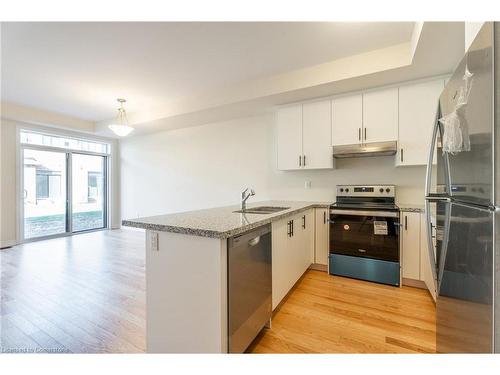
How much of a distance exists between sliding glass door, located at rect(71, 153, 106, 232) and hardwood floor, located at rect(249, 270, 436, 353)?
221 inches

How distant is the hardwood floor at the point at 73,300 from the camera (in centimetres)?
173

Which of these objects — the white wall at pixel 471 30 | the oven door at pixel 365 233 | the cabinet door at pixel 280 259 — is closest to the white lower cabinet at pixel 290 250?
the cabinet door at pixel 280 259

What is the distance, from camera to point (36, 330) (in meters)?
1.85

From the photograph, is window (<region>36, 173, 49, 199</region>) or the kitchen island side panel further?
window (<region>36, 173, 49, 199</region>)

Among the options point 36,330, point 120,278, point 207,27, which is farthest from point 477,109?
point 120,278

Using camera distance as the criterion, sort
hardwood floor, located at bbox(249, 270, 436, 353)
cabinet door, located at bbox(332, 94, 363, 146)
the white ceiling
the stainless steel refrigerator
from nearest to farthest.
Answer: the stainless steel refrigerator → hardwood floor, located at bbox(249, 270, 436, 353) → the white ceiling → cabinet door, located at bbox(332, 94, 363, 146)

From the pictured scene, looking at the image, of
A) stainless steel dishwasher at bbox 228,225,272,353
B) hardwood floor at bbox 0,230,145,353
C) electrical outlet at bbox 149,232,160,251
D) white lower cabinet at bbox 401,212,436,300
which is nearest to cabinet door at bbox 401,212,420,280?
white lower cabinet at bbox 401,212,436,300

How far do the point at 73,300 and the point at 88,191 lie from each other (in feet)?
14.1

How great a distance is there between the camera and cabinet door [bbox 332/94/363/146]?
2977 mm

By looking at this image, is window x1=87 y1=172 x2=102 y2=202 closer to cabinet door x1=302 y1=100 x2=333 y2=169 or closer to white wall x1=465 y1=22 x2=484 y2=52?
cabinet door x1=302 y1=100 x2=333 y2=169

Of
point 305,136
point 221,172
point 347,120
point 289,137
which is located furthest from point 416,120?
point 221,172

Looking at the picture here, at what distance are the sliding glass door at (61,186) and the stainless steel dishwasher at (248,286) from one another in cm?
550

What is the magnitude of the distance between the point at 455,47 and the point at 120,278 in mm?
4333
